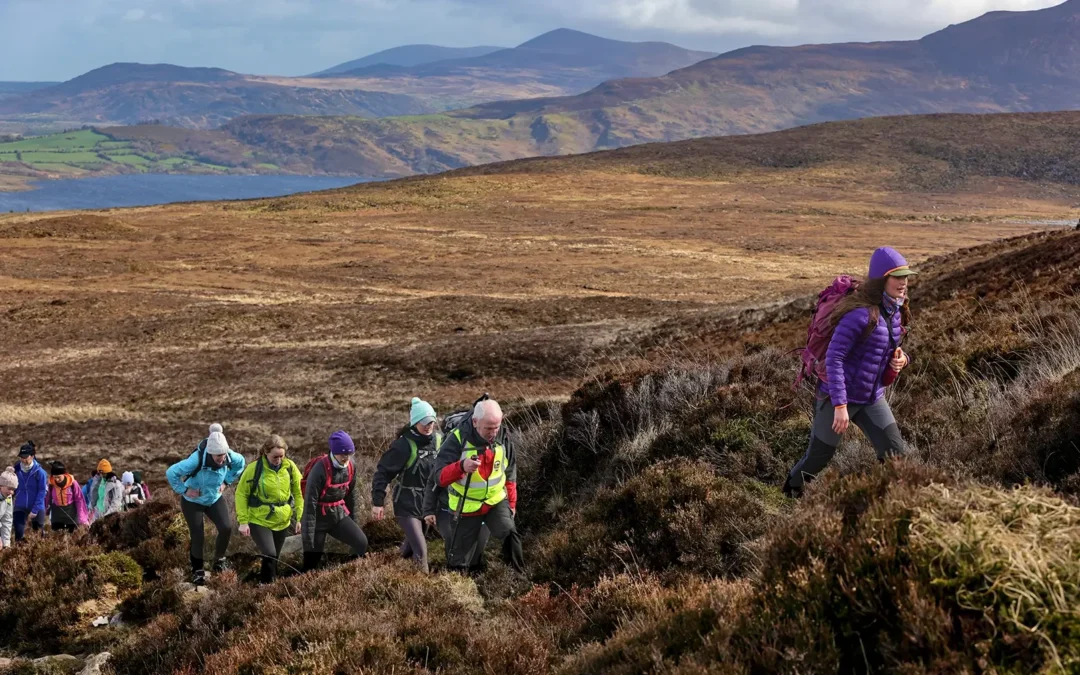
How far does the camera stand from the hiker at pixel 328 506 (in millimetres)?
8406

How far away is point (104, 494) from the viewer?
531 inches

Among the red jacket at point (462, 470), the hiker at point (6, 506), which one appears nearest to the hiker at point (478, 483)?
the red jacket at point (462, 470)

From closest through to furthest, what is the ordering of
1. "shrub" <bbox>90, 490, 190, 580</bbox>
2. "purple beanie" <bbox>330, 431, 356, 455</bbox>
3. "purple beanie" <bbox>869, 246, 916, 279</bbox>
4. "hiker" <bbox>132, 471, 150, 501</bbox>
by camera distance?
1. "purple beanie" <bbox>869, 246, 916, 279</bbox>
2. "purple beanie" <bbox>330, 431, 356, 455</bbox>
3. "shrub" <bbox>90, 490, 190, 580</bbox>
4. "hiker" <bbox>132, 471, 150, 501</bbox>

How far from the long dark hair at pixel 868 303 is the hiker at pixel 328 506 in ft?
15.1

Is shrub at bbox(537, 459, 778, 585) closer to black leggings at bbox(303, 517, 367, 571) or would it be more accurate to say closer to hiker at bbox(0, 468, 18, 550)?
black leggings at bbox(303, 517, 367, 571)

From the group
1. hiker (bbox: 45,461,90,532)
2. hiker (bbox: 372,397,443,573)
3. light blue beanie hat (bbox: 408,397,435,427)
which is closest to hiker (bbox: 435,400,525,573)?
hiker (bbox: 372,397,443,573)

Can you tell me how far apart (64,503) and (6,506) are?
98cm

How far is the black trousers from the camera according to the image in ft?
23.8

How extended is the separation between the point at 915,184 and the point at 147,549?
91342 millimetres

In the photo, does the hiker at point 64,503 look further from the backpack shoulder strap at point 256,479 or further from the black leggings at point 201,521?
the backpack shoulder strap at point 256,479

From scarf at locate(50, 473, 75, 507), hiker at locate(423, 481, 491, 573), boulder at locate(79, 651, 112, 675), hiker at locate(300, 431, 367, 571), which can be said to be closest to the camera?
boulder at locate(79, 651, 112, 675)

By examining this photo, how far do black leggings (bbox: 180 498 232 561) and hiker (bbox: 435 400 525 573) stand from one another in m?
3.05

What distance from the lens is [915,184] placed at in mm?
89062

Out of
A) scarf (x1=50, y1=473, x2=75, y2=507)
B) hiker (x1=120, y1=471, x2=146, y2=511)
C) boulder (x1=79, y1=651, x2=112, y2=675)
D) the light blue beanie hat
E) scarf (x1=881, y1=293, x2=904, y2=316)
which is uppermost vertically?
scarf (x1=881, y1=293, x2=904, y2=316)
